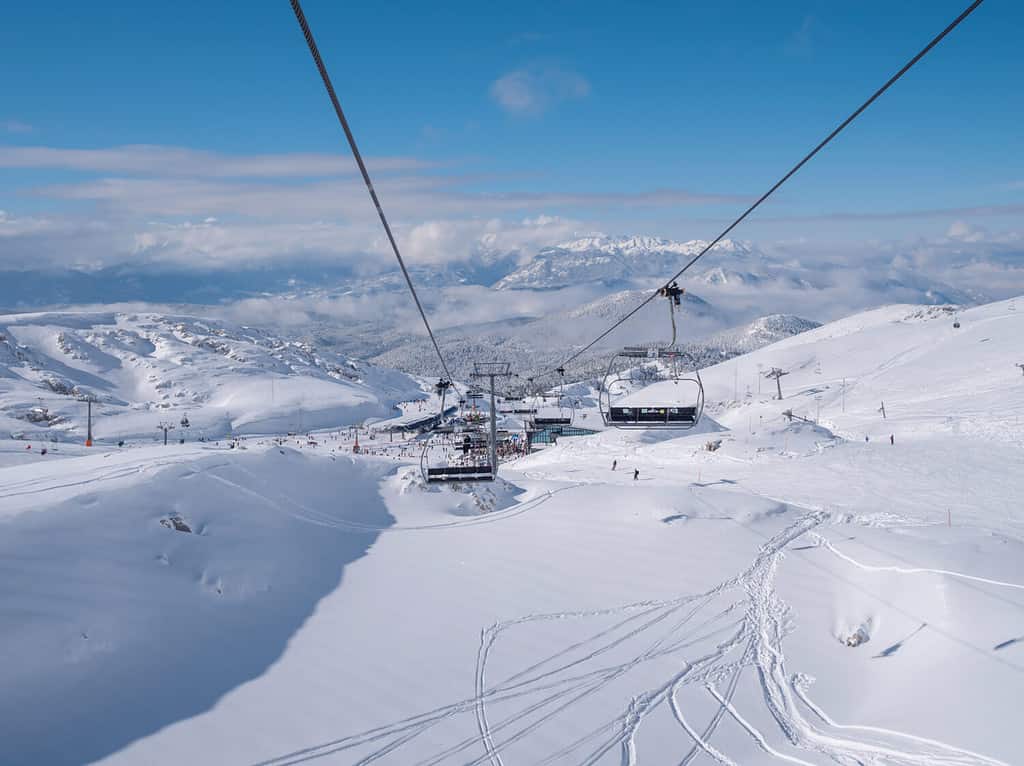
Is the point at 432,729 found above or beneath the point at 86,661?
beneath

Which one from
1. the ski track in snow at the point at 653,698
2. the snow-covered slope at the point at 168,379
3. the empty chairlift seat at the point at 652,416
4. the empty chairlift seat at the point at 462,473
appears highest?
the snow-covered slope at the point at 168,379

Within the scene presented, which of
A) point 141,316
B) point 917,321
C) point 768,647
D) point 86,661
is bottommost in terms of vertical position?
point 768,647

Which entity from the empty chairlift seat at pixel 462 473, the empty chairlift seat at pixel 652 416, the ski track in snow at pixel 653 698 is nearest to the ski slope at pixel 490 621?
the ski track in snow at pixel 653 698

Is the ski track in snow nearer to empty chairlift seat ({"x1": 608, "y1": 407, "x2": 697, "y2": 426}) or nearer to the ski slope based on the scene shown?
the ski slope

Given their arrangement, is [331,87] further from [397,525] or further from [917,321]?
[917,321]

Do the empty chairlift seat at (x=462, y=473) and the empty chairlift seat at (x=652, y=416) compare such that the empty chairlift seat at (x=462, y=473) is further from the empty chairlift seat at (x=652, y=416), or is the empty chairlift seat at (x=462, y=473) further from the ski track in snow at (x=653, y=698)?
→ the ski track in snow at (x=653, y=698)

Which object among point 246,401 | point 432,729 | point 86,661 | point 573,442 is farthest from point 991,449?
point 246,401
